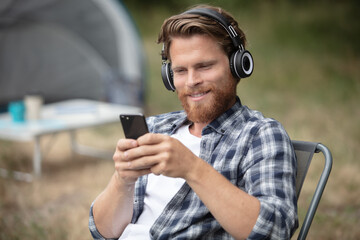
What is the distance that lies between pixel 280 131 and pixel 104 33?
5967 millimetres

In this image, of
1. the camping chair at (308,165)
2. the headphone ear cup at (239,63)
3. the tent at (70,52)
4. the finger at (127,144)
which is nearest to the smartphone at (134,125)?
the finger at (127,144)

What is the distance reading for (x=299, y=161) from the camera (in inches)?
65.0

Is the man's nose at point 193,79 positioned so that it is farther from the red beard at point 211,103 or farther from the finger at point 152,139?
the finger at point 152,139

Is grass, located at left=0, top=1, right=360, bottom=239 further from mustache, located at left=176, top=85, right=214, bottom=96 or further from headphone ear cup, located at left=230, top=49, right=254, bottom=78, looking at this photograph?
mustache, located at left=176, top=85, right=214, bottom=96

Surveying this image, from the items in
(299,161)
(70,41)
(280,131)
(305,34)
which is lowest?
(299,161)

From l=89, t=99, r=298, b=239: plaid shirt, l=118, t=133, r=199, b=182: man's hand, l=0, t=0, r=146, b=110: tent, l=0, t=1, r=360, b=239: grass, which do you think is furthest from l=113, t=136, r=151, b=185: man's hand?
l=0, t=0, r=146, b=110: tent

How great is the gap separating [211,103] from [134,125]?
0.37m

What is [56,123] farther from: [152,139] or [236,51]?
[152,139]

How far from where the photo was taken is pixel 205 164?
1310 mm

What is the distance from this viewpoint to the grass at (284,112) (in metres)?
3.40

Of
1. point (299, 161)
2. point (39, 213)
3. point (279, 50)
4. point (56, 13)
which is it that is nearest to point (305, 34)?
point (279, 50)

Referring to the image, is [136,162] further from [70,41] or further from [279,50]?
[279,50]

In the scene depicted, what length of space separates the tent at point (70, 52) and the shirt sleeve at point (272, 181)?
498 centimetres

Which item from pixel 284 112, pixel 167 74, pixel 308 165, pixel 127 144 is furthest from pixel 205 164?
pixel 284 112
